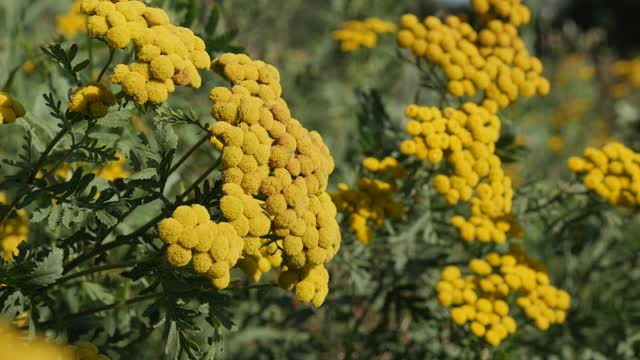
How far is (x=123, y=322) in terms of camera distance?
3689 mm

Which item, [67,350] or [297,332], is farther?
[297,332]

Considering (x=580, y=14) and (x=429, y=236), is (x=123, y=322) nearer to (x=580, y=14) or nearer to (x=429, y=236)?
(x=429, y=236)

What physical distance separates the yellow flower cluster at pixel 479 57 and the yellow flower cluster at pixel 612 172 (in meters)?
0.51

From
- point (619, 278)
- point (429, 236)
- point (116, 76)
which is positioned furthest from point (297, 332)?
point (116, 76)

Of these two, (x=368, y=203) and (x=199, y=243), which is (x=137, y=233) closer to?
(x=199, y=243)

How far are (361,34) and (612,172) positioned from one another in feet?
9.72

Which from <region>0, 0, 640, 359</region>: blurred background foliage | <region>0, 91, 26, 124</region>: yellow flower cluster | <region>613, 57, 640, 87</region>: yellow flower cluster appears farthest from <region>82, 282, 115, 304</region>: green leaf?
<region>613, 57, 640, 87</region>: yellow flower cluster

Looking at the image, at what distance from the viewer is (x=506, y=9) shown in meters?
4.73

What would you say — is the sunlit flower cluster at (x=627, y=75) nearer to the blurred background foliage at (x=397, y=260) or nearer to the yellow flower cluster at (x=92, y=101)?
the blurred background foliage at (x=397, y=260)

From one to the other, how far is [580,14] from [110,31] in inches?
1057

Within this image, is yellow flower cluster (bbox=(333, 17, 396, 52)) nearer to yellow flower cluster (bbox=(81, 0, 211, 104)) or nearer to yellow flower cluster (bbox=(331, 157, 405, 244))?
yellow flower cluster (bbox=(331, 157, 405, 244))

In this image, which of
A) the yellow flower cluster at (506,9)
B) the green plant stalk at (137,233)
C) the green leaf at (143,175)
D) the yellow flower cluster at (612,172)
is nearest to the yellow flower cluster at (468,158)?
the yellow flower cluster at (612,172)

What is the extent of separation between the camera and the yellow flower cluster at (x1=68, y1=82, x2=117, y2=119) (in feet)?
8.73

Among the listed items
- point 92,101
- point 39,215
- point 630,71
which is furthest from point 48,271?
point 630,71
